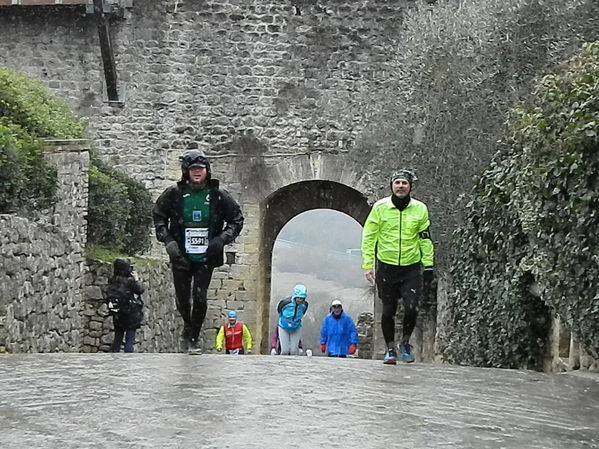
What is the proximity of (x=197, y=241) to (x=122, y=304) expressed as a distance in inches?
165

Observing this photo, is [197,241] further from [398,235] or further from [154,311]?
[154,311]

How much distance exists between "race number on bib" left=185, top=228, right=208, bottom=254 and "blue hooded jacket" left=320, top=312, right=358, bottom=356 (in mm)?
6119

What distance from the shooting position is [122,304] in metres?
11.5

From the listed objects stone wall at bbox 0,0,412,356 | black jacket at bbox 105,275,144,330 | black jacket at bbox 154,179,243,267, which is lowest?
black jacket at bbox 105,275,144,330

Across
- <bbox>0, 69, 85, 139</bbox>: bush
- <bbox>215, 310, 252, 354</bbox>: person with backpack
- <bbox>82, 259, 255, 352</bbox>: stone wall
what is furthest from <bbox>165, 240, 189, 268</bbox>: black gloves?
<bbox>215, 310, 252, 354</bbox>: person with backpack

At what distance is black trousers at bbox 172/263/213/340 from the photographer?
7.67 m

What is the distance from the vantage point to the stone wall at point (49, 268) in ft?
27.7

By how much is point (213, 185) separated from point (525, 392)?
3021 millimetres

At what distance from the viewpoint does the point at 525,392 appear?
5676 mm

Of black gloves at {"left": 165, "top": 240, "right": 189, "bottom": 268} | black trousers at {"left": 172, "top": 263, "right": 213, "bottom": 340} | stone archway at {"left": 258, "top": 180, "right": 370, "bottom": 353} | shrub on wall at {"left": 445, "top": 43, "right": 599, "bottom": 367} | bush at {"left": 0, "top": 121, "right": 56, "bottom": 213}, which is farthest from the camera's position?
stone archway at {"left": 258, "top": 180, "right": 370, "bottom": 353}

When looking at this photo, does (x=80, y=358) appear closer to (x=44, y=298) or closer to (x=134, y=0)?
(x=44, y=298)

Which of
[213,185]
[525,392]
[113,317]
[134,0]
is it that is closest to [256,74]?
[134,0]

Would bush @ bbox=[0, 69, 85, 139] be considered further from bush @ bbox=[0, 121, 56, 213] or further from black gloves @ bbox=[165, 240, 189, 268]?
black gloves @ bbox=[165, 240, 189, 268]

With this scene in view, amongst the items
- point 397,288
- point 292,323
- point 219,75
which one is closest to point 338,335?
point 292,323
